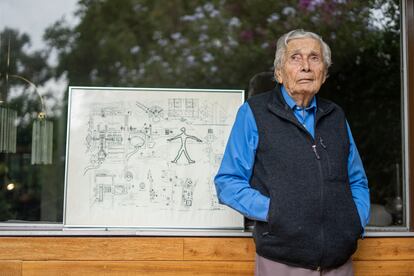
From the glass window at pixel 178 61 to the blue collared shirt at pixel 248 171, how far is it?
986 mm

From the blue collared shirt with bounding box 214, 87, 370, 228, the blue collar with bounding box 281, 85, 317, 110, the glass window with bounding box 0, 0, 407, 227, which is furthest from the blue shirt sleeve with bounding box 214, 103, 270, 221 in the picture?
the glass window with bounding box 0, 0, 407, 227

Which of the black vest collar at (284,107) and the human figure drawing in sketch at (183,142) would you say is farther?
the human figure drawing in sketch at (183,142)

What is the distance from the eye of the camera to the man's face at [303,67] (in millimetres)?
1893

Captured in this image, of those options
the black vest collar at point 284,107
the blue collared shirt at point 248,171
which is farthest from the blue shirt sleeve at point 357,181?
the black vest collar at point 284,107

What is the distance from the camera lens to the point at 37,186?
13.7 feet

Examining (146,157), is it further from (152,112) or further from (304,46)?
(304,46)

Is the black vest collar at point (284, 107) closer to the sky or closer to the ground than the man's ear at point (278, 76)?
closer to the ground

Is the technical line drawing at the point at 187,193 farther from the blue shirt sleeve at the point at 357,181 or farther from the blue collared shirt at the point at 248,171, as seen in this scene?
the blue shirt sleeve at the point at 357,181

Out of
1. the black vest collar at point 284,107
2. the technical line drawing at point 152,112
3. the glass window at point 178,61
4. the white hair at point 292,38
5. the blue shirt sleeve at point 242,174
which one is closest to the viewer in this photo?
the blue shirt sleeve at point 242,174

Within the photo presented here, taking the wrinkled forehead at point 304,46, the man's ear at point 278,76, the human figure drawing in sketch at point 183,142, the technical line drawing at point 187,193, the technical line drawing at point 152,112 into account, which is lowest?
the technical line drawing at point 187,193

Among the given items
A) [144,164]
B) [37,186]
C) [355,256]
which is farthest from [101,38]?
[355,256]

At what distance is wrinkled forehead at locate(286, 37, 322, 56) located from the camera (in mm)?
1916

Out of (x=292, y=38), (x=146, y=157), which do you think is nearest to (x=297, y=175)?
(x=292, y=38)

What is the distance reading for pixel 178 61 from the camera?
587 cm
